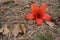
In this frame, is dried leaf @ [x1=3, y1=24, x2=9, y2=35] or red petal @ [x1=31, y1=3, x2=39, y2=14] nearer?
red petal @ [x1=31, y1=3, x2=39, y2=14]

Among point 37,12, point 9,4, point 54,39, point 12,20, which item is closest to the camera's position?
point 37,12

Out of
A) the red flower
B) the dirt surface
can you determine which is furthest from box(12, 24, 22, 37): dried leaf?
the red flower

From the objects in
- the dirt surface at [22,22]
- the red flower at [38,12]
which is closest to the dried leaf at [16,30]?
the dirt surface at [22,22]

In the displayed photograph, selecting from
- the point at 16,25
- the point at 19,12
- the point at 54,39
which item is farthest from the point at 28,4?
the point at 54,39

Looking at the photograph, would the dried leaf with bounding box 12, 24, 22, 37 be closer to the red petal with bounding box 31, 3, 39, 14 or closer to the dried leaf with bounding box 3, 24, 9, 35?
the dried leaf with bounding box 3, 24, 9, 35

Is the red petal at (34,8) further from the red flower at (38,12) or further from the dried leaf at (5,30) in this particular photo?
the dried leaf at (5,30)

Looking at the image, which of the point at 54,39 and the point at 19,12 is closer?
the point at 54,39

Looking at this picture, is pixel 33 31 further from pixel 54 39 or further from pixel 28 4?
pixel 28 4

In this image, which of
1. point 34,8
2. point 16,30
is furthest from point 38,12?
point 16,30

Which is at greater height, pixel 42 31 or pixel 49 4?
pixel 49 4
